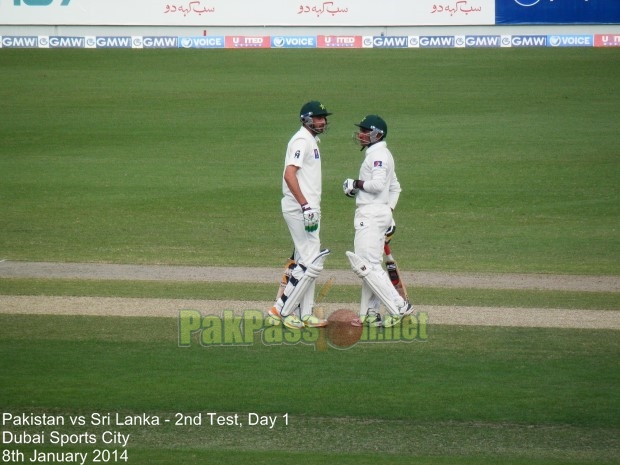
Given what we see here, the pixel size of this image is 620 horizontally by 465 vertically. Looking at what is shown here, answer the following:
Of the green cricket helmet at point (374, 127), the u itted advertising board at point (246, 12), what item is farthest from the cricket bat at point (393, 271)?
the u itted advertising board at point (246, 12)

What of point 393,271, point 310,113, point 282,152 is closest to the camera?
point 310,113

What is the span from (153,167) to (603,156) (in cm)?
967

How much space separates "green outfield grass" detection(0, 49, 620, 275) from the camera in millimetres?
16266

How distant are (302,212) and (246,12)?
116 feet

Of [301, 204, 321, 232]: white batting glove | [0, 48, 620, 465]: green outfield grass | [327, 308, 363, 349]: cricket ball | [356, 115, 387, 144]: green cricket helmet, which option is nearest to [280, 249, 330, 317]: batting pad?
[301, 204, 321, 232]: white batting glove

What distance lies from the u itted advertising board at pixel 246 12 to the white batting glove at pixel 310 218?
3479cm

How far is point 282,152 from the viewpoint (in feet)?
80.2

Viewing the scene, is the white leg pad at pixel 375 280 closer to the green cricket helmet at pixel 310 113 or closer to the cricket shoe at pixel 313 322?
the cricket shoe at pixel 313 322

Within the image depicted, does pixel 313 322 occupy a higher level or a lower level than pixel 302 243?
lower

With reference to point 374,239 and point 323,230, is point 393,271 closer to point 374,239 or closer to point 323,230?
point 374,239

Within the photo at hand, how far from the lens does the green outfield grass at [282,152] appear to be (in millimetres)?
16266

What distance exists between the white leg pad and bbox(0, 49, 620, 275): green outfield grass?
448cm

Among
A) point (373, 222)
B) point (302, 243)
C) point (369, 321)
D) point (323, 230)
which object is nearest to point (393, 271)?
point (369, 321)

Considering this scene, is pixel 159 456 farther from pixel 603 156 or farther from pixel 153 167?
pixel 603 156
